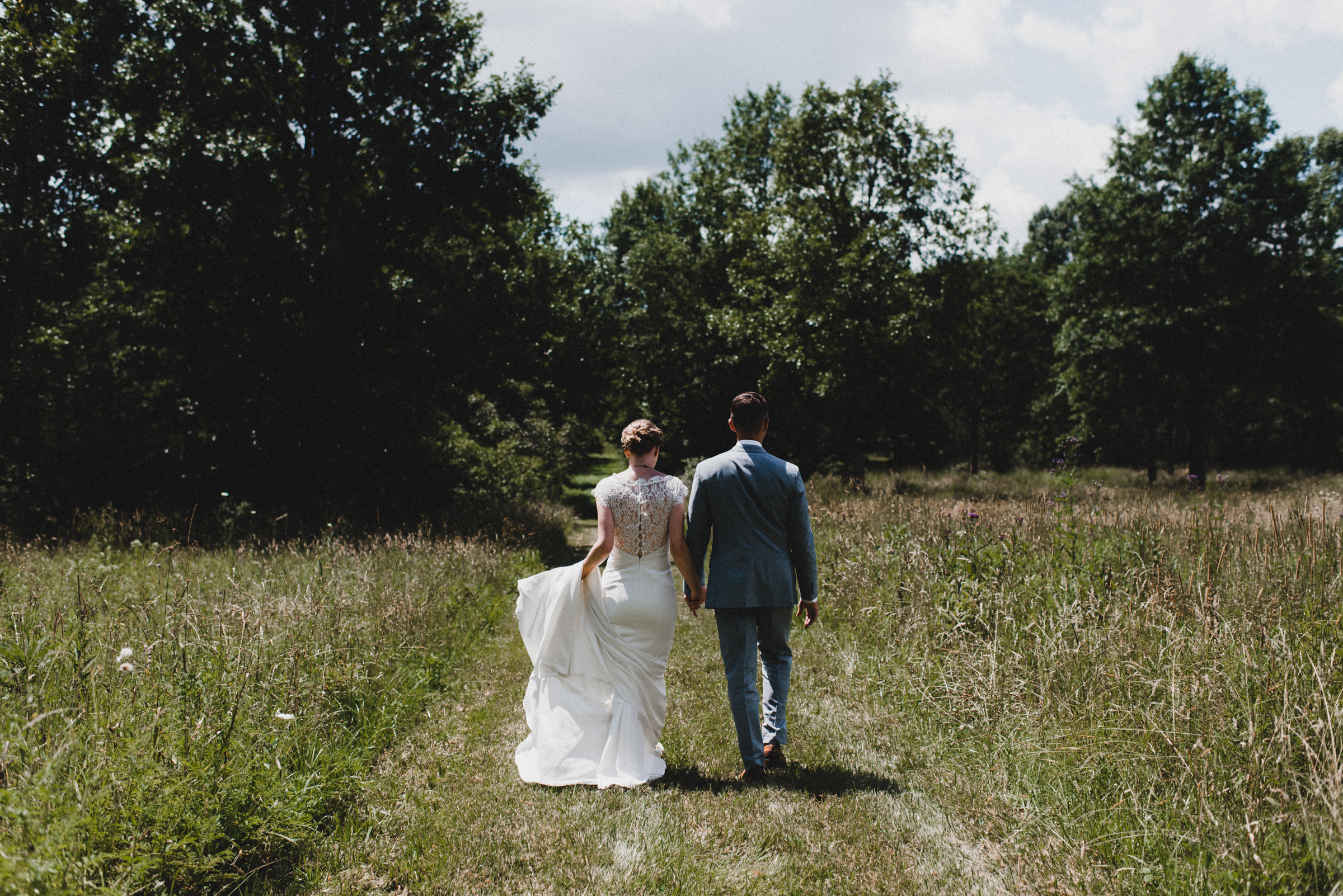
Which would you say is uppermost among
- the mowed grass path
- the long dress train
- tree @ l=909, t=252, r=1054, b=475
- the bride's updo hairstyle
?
tree @ l=909, t=252, r=1054, b=475

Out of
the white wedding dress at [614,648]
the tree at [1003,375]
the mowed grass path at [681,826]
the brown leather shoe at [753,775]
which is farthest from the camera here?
the tree at [1003,375]

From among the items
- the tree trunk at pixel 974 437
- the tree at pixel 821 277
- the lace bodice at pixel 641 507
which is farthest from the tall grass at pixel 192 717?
the tree trunk at pixel 974 437

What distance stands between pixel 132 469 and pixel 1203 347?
27.4 m

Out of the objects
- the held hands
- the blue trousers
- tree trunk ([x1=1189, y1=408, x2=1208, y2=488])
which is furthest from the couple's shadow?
tree trunk ([x1=1189, y1=408, x2=1208, y2=488])

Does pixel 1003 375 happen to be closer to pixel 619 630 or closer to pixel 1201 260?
pixel 1201 260

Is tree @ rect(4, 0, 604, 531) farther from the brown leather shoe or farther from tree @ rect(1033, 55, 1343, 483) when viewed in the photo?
tree @ rect(1033, 55, 1343, 483)

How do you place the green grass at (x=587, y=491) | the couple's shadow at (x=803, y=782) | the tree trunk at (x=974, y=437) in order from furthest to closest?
the tree trunk at (x=974, y=437) < the green grass at (x=587, y=491) < the couple's shadow at (x=803, y=782)

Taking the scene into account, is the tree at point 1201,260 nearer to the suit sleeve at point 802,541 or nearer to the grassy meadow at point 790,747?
the grassy meadow at point 790,747

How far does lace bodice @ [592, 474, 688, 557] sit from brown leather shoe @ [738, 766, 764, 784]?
4.80 ft

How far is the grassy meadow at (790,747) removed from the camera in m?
3.09

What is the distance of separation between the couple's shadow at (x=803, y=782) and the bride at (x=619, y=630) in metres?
0.17

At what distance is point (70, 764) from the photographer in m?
3.11

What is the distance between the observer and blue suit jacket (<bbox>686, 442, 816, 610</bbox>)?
4.54 metres

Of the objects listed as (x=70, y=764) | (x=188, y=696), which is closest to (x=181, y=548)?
(x=188, y=696)
